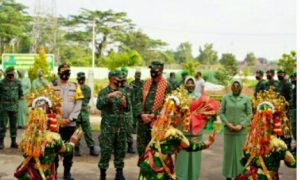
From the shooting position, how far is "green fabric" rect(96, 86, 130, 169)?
A: 6.84m

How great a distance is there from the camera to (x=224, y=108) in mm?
7477

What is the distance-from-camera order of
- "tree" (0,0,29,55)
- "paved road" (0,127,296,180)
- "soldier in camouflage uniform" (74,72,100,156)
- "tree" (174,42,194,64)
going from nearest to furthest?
"paved road" (0,127,296,180) → "soldier in camouflage uniform" (74,72,100,156) → "tree" (0,0,29,55) → "tree" (174,42,194,64)

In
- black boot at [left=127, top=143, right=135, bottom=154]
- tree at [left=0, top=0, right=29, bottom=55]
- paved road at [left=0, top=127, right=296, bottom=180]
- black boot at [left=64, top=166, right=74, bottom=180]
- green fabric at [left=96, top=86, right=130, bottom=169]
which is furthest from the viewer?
tree at [left=0, top=0, right=29, bottom=55]

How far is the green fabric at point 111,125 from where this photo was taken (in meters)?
6.84

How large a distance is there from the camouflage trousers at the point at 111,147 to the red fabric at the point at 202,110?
1480mm

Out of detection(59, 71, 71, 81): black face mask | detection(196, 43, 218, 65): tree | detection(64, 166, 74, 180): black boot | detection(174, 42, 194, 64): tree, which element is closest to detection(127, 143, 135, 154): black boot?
detection(64, 166, 74, 180): black boot

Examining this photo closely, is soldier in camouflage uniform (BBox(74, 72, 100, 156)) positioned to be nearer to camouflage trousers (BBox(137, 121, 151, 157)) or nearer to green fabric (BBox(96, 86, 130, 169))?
green fabric (BBox(96, 86, 130, 169))

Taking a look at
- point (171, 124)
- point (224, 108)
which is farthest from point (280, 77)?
point (171, 124)

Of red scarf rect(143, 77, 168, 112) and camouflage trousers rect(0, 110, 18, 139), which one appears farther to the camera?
camouflage trousers rect(0, 110, 18, 139)

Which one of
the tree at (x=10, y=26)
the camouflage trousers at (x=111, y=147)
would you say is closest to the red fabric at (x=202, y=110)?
the camouflage trousers at (x=111, y=147)

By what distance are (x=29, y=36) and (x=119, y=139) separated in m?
61.4

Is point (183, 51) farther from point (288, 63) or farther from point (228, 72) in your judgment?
point (288, 63)

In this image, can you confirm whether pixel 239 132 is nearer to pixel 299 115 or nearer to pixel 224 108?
pixel 224 108

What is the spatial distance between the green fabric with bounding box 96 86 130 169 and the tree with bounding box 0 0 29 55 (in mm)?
53935
